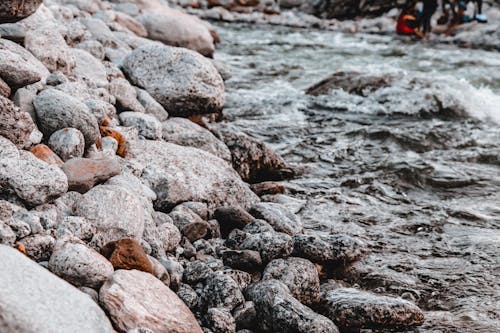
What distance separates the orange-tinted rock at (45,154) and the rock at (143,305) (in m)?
1.03

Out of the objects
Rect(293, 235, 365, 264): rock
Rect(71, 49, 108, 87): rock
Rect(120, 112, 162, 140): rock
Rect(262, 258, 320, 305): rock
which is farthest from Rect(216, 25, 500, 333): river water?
Rect(71, 49, 108, 87): rock

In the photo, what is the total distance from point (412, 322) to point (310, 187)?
243 cm

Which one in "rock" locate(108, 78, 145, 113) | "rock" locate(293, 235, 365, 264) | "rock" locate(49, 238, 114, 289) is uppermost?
"rock" locate(108, 78, 145, 113)

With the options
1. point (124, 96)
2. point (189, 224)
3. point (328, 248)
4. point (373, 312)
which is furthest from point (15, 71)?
point (373, 312)

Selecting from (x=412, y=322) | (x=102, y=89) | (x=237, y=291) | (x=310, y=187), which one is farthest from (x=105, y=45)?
(x=412, y=322)

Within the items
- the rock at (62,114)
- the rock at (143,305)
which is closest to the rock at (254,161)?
the rock at (62,114)

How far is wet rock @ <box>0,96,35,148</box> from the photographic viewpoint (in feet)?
12.1

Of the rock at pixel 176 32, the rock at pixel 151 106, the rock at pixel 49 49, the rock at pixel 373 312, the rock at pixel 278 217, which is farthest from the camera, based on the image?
the rock at pixel 176 32

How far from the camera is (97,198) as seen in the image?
3672 millimetres

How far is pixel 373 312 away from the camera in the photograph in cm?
361

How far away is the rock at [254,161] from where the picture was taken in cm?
594

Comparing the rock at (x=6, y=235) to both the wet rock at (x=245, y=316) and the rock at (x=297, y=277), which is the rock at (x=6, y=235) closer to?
the wet rock at (x=245, y=316)

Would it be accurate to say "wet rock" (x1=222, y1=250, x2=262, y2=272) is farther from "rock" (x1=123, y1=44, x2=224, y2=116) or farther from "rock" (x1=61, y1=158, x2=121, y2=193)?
"rock" (x1=123, y1=44, x2=224, y2=116)

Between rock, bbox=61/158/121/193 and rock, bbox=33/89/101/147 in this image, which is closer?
rock, bbox=61/158/121/193
